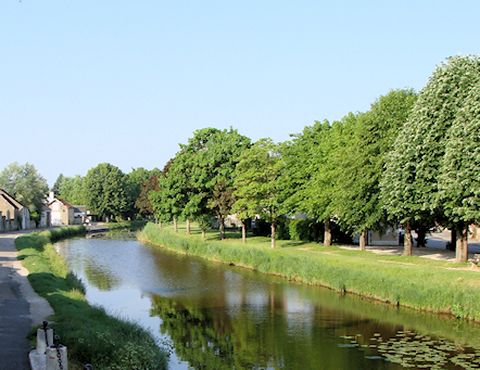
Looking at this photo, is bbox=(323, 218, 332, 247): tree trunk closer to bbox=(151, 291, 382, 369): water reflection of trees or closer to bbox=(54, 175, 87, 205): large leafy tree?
bbox=(151, 291, 382, 369): water reflection of trees

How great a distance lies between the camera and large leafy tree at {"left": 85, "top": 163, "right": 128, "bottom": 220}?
5123 inches

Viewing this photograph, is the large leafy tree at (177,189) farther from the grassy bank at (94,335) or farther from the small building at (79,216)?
the small building at (79,216)

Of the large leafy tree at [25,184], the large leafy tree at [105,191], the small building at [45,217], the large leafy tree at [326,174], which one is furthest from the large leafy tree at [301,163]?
the large leafy tree at [105,191]

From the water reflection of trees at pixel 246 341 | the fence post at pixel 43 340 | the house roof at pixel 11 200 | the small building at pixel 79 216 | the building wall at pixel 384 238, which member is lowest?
the water reflection of trees at pixel 246 341

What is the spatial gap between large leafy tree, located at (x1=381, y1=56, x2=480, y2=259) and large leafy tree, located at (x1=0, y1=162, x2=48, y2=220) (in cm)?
7962

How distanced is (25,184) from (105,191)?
26419mm

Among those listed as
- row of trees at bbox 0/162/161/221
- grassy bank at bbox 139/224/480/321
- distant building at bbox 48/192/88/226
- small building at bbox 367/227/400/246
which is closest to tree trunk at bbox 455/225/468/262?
grassy bank at bbox 139/224/480/321

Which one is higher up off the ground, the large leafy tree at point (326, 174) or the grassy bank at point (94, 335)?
the large leafy tree at point (326, 174)

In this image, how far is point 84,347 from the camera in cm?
1744

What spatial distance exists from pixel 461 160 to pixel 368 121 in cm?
1055

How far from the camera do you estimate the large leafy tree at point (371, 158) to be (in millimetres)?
42219

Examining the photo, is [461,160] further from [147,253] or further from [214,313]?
[147,253]

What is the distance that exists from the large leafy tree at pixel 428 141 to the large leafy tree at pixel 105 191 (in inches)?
3881

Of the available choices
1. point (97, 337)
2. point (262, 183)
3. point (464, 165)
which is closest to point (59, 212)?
point (262, 183)
